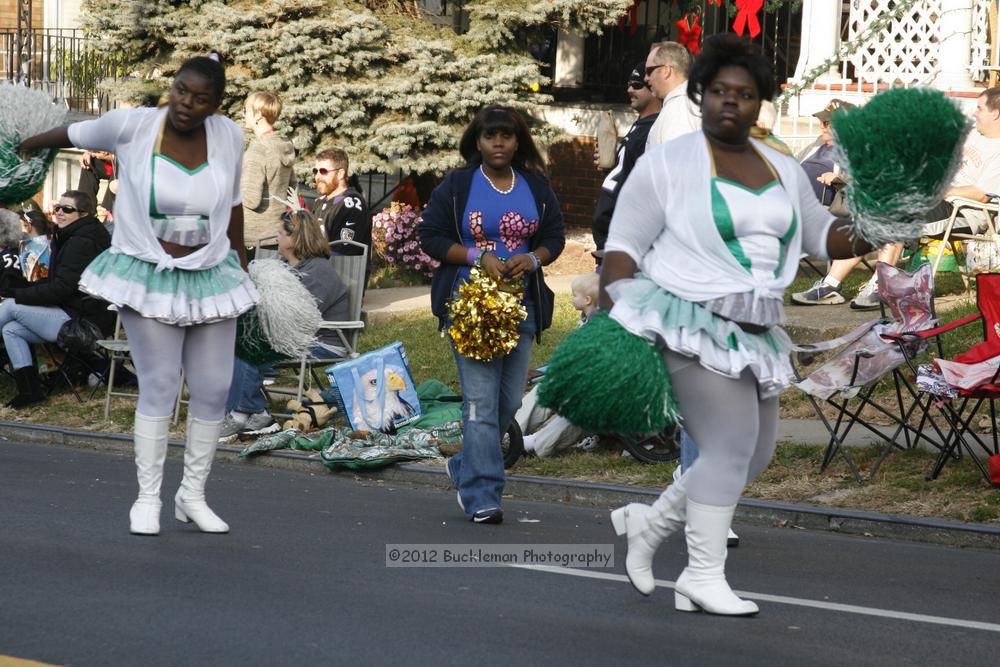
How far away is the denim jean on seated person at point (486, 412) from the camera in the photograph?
7.20 meters

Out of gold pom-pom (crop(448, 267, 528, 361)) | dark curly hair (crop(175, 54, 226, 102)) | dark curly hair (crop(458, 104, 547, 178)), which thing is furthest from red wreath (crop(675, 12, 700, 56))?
dark curly hair (crop(175, 54, 226, 102))

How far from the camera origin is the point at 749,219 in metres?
5.00

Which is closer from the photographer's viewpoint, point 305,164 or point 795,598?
point 795,598

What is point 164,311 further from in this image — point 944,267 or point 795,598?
point 944,267

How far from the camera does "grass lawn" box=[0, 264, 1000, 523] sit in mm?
7781

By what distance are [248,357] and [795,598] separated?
302 centimetres

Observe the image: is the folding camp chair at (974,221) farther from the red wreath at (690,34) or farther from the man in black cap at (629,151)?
the red wreath at (690,34)

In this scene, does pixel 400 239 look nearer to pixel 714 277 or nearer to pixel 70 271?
pixel 70 271

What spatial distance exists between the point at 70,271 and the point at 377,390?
9.69ft

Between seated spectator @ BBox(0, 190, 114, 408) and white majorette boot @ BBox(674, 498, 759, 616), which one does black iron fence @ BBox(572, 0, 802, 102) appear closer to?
seated spectator @ BBox(0, 190, 114, 408)

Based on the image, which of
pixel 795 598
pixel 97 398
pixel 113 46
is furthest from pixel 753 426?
pixel 113 46

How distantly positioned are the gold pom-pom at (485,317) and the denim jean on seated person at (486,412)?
13cm

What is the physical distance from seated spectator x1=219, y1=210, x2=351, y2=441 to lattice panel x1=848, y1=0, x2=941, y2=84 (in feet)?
21.6

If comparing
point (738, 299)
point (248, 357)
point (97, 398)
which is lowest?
point (97, 398)
